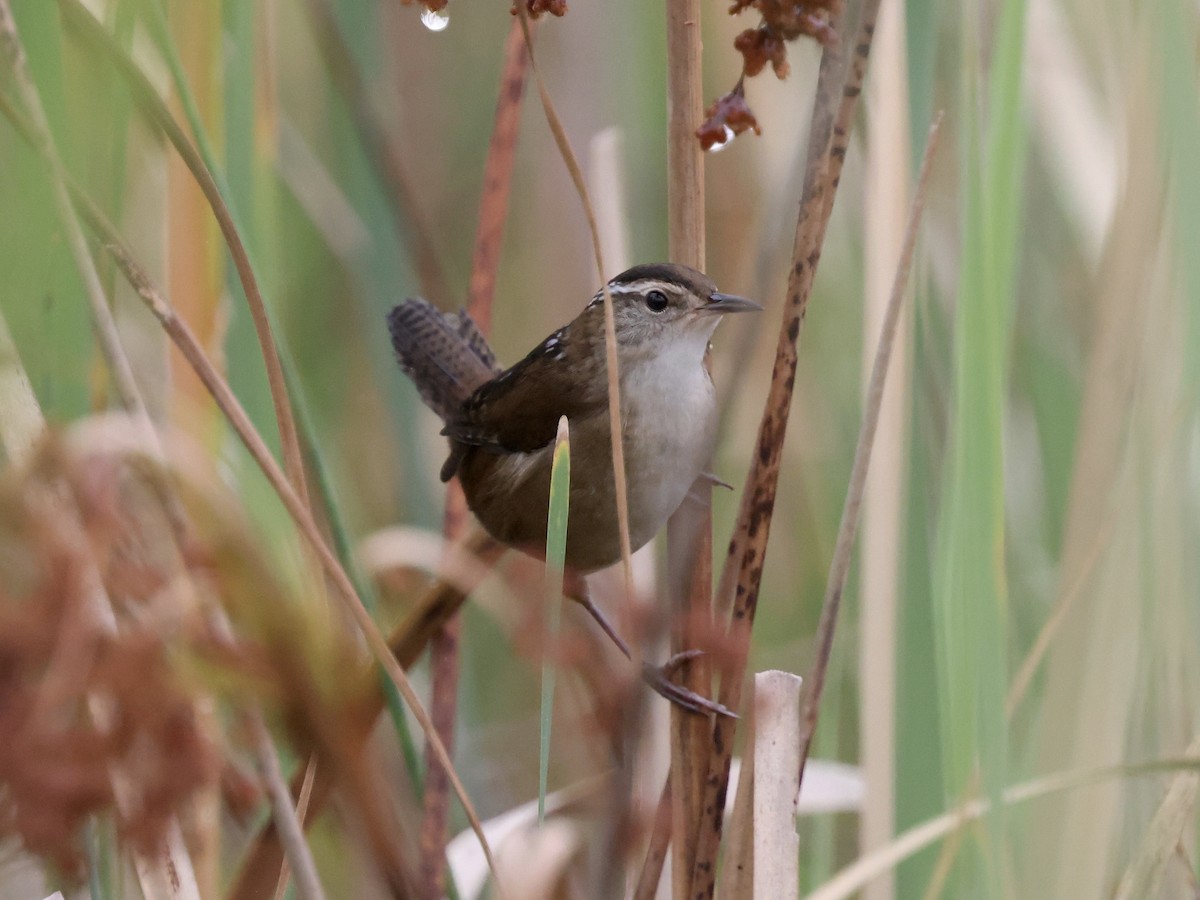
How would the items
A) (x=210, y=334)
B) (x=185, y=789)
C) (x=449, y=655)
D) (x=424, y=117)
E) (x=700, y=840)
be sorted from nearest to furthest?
(x=185, y=789)
(x=700, y=840)
(x=210, y=334)
(x=449, y=655)
(x=424, y=117)

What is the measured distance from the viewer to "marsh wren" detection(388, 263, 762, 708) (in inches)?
68.1

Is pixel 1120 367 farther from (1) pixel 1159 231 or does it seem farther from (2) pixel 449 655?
(2) pixel 449 655

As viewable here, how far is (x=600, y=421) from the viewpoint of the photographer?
6.15 ft

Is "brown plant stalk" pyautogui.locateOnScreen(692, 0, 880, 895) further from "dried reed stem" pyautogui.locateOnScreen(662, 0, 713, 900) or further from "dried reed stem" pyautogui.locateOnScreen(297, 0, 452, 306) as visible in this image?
"dried reed stem" pyautogui.locateOnScreen(297, 0, 452, 306)

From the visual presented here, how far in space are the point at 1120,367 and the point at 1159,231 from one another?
15 cm

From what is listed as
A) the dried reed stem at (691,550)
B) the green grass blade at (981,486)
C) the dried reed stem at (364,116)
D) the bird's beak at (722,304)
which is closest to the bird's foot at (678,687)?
the dried reed stem at (691,550)

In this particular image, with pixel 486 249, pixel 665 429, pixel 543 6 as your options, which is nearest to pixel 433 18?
pixel 543 6

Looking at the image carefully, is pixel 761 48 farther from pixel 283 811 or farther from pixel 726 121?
pixel 283 811

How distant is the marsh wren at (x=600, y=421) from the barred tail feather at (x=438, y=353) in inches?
1.6

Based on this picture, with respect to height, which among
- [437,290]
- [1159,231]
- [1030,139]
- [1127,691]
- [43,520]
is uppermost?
[1030,139]

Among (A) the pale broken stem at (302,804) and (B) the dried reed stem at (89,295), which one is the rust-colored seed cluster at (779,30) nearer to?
(B) the dried reed stem at (89,295)

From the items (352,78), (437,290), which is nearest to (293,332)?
(437,290)

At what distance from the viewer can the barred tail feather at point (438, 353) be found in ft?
7.09

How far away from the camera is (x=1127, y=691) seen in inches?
50.1
